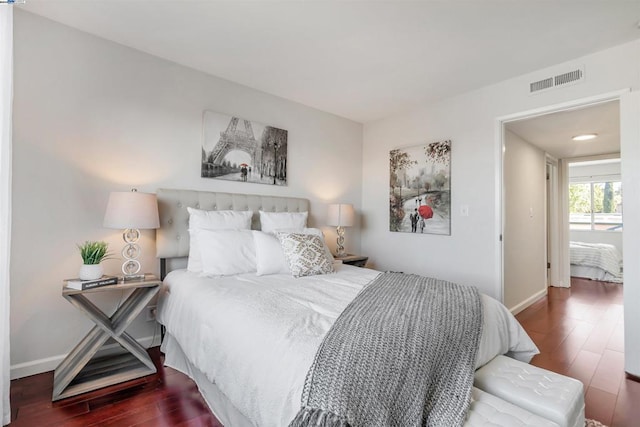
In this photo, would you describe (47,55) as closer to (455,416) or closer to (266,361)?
(266,361)

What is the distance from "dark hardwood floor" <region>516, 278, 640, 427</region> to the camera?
190cm

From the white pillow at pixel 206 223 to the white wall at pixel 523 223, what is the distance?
2725 millimetres

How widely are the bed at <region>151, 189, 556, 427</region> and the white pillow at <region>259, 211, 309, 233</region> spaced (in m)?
0.49

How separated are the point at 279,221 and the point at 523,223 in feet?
10.6

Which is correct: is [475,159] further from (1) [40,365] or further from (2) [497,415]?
(1) [40,365]

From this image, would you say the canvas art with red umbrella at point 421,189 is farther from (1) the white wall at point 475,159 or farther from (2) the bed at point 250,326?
(2) the bed at point 250,326

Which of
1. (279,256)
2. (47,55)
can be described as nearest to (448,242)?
(279,256)

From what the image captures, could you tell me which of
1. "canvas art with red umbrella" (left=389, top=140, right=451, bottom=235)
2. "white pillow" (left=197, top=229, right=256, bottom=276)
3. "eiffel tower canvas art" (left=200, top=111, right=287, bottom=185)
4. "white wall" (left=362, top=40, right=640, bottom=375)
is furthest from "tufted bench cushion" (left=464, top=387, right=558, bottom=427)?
"eiffel tower canvas art" (left=200, top=111, right=287, bottom=185)

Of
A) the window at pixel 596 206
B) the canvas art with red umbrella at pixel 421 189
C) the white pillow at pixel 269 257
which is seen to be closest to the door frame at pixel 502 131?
the canvas art with red umbrella at pixel 421 189

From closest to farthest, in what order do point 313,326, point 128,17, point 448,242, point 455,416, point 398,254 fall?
point 455,416, point 313,326, point 128,17, point 448,242, point 398,254

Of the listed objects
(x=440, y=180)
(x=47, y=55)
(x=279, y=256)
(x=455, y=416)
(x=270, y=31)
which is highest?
(x=270, y=31)

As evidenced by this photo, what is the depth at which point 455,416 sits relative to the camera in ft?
3.72

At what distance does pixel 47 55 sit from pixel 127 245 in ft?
4.89

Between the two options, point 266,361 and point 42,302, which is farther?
point 42,302
